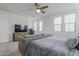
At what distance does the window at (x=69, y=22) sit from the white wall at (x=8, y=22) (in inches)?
50.6

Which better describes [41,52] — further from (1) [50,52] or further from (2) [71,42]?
(2) [71,42]

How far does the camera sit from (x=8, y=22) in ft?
11.7

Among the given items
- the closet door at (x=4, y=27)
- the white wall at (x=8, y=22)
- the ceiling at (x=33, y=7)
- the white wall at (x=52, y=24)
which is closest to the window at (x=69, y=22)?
the white wall at (x=52, y=24)

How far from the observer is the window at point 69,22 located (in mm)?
1931

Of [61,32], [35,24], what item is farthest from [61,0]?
[35,24]

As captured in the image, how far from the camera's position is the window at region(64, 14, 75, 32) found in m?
1.93

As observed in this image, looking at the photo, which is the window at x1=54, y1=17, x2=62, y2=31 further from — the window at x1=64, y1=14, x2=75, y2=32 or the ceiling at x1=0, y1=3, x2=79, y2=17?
the ceiling at x1=0, y1=3, x2=79, y2=17

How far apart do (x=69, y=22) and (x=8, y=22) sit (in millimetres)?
2742

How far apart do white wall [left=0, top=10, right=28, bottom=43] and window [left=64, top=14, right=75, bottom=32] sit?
1.28 m

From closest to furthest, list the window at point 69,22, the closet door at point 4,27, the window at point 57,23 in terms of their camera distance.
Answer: the window at point 69,22 < the window at point 57,23 < the closet door at point 4,27

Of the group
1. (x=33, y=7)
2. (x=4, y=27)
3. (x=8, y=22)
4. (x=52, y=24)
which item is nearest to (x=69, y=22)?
(x=52, y=24)

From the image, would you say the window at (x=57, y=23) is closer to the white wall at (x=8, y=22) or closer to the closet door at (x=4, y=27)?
the white wall at (x=8, y=22)

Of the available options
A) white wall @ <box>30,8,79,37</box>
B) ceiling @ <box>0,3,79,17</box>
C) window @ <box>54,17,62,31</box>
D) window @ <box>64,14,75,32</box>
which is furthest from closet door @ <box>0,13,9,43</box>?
window @ <box>64,14,75,32</box>

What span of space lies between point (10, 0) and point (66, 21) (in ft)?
4.82
